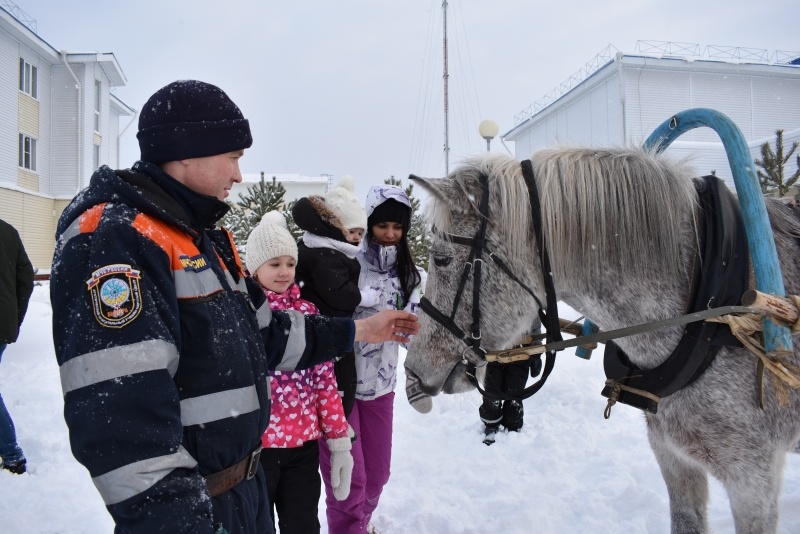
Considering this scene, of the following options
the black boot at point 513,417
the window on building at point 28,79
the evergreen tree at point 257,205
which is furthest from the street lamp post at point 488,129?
the window on building at point 28,79

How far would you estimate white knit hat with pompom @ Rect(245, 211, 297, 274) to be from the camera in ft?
8.02

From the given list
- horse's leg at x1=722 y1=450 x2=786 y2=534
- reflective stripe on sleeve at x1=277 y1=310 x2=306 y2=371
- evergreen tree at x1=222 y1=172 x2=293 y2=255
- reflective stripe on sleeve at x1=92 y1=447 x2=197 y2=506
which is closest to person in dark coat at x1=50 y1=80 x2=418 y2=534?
reflective stripe on sleeve at x1=92 y1=447 x2=197 y2=506

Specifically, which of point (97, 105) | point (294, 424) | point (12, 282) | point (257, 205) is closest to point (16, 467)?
point (12, 282)

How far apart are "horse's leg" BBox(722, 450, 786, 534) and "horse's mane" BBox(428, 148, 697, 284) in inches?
27.9

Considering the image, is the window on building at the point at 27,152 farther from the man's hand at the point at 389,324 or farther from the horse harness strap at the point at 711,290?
the horse harness strap at the point at 711,290

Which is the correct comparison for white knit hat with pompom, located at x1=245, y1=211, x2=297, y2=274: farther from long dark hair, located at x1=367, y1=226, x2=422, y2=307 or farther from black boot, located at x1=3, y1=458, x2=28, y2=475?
black boot, located at x1=3, y1=458, x2=28, y2=475

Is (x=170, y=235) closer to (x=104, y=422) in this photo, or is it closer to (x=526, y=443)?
(x=104, y=422)

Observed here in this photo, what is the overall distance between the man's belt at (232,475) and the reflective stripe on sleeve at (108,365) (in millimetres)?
419

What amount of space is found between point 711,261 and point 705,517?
123 centimetres

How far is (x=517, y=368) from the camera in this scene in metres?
3.69

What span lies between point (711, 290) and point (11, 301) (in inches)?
206

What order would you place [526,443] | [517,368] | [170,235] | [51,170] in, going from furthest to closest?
[51,170]
[526,443]
[517,368]
[170,235]

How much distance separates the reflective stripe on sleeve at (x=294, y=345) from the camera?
1.76 metres

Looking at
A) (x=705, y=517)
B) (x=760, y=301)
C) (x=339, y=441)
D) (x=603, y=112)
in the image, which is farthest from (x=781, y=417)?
(x=603, y=112)
